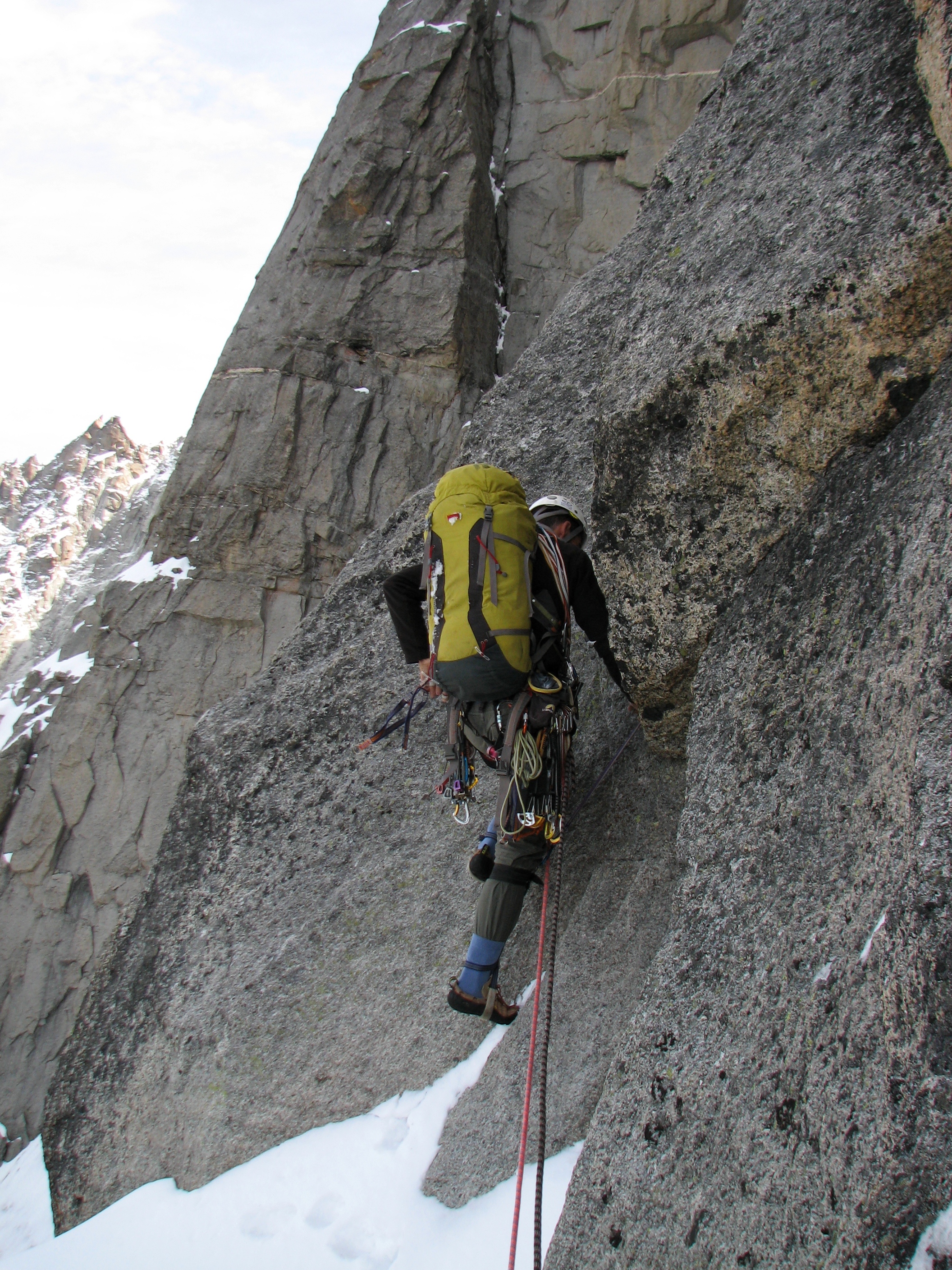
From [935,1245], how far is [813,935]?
0.74 m

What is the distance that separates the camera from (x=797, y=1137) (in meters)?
1.84

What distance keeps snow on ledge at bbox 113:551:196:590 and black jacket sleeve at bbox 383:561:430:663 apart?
1411cm

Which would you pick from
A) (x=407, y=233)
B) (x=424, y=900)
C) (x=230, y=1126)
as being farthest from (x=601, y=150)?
(x=230, y=1126)

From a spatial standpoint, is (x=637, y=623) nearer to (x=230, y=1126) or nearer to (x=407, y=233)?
(x=230, y=1126)

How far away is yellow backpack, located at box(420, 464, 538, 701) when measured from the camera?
10.8 feet

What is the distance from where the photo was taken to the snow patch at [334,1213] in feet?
10.1

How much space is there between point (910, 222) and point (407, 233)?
648 inches

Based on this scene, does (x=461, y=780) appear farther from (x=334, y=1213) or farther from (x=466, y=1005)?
(x=334, y=1213)

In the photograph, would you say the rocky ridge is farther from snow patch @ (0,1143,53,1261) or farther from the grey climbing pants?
the grey climbing pants

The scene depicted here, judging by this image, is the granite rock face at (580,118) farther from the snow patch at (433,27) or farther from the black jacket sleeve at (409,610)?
the black jacket sleeve at (409,610)

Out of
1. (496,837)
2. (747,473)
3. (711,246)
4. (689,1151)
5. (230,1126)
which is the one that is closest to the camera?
(689,1151)

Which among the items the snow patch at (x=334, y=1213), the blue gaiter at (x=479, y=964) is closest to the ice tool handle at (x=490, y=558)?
the blue gaiter at (x=479, y=964)

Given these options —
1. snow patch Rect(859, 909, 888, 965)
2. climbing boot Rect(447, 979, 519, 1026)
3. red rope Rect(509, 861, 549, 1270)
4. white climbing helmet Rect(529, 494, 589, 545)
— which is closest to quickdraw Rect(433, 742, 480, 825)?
red rope Rect(509, 861, 549, 1270)

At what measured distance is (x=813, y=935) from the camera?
211cm
